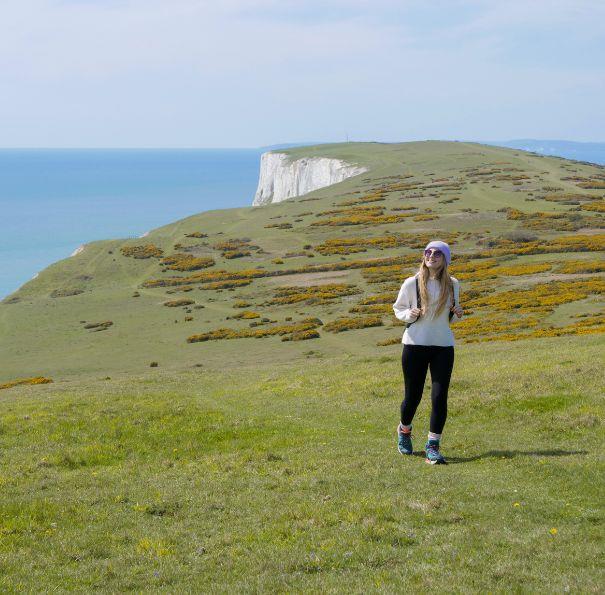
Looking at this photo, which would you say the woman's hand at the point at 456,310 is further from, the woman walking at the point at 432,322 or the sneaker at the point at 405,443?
the sneaker at the point at 405,443

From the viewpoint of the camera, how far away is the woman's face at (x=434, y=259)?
42.3 feet

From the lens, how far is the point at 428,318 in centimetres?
1320

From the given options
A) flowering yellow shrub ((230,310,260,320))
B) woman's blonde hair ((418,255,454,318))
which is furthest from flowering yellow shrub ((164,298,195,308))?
woman's blonde hair ((418,255,454,318))

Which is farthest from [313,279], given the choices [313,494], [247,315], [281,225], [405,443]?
[313,494]

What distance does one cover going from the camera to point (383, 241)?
91500mm

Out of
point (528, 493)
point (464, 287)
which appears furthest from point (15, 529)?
point (464, 287)

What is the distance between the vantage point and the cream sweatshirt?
13125 millimetres

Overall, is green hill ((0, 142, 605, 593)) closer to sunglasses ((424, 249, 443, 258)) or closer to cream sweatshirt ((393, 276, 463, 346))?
cream sweatshirt ((393, 276, 463, 346))

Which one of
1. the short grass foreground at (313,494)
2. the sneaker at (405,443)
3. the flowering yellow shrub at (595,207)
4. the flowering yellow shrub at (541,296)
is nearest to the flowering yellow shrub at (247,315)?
the flowering yellow shrub at (541,296)

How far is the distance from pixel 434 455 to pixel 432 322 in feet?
8.55

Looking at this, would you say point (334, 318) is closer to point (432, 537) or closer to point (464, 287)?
point (464, 287)

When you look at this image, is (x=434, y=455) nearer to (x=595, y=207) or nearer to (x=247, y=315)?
(x=247, y=315)

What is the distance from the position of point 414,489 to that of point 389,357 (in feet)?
72.8

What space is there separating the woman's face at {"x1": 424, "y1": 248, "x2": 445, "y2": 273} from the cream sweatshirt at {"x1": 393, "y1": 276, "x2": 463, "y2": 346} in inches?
10.6
